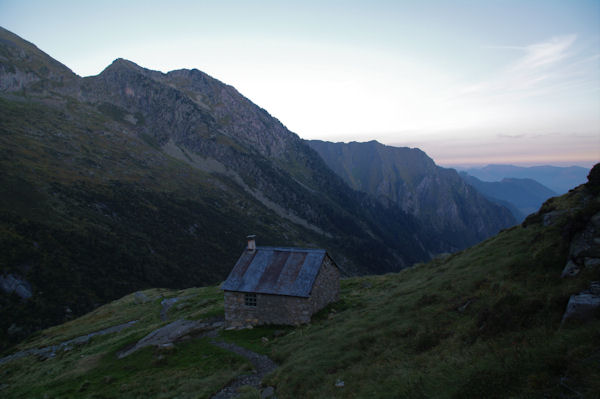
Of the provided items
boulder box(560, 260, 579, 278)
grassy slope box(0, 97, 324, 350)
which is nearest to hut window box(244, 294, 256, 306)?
boulder box(560, 260, 579, 278)

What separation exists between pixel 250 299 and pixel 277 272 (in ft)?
12.7

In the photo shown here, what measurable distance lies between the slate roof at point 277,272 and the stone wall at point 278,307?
0.67m

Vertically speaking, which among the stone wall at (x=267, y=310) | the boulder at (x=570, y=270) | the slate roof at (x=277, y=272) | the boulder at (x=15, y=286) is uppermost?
the boulder at (x=570, y=270)

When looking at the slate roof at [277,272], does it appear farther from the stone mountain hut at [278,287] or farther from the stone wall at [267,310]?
the stone wall at [267,310]

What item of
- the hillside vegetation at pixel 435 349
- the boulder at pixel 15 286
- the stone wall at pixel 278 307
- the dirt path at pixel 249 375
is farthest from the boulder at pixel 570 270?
the boulder at pixel 15 286

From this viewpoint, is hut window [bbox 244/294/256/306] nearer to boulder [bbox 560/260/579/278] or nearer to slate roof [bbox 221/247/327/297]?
slate roof [bbox 221/247/327/297]

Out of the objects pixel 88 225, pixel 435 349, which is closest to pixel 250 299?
pixel 435 349

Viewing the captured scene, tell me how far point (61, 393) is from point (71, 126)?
718 ft

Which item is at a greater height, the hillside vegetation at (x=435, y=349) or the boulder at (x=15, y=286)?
the hillside vegetation at (x=435, y=349)

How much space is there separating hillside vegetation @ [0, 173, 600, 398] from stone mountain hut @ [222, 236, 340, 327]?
62.5 inches

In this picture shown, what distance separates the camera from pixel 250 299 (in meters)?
33.4

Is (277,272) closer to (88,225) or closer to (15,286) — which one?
(15,286)

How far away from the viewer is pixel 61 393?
24.6 metres

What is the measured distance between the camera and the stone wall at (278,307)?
31609 mm
